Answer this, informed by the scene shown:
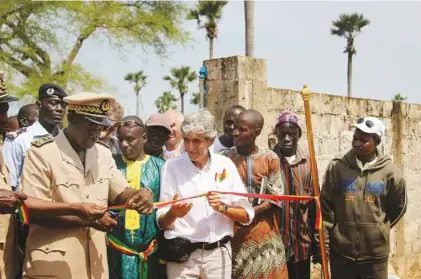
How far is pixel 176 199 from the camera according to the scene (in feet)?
12.6

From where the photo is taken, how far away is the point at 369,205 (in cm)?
487

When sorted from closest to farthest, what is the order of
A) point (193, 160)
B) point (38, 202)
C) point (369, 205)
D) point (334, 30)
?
1. point (38, 202)
2. point (193, 160)
3. point (369, 205)
4. point (334, 30)

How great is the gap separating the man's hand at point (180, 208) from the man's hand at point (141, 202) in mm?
308

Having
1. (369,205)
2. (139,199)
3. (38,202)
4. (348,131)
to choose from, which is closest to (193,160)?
(139,199)

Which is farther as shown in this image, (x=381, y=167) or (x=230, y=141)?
(x=230, y=141)

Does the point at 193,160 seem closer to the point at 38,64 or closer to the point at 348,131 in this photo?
the point at 348,131

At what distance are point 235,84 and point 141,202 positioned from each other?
8.98ft

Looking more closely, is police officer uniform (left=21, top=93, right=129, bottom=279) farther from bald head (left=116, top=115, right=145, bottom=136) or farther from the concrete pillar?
the concrete pillar

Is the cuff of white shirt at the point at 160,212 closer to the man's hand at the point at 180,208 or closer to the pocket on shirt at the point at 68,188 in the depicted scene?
the man's hand at the point at 180,208

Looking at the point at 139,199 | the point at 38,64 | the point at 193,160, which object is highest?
the point at 38,64

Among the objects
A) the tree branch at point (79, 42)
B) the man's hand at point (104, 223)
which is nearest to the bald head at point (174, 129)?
the man's hand at point (104, 223)

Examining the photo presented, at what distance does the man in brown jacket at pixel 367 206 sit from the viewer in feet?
16.0

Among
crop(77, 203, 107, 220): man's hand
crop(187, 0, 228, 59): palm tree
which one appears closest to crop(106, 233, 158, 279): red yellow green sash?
crop(77, 203, 107, 220): man's hand

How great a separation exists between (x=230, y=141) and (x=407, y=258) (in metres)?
4.51
